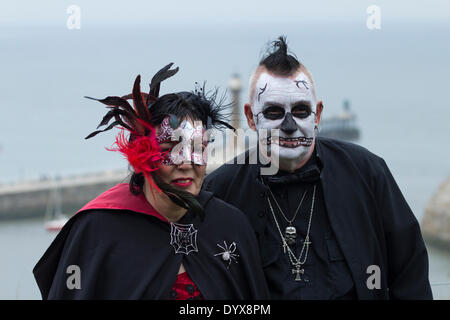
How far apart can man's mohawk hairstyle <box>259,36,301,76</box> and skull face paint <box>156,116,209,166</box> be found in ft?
2.71

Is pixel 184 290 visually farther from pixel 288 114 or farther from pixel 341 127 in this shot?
pixel 341 127

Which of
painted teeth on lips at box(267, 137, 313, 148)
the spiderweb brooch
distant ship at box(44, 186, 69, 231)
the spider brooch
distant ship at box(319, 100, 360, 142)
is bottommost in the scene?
distant ship at box(44, 186, 69, 231)

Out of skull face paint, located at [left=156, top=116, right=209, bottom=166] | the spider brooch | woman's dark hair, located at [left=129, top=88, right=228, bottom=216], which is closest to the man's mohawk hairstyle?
woman's dark hair, located at [left=129, top=88, right=228, bottom=216]

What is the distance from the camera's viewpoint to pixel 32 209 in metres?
43.5

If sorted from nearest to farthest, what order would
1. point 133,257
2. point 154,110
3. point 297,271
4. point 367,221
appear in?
point 133,257
point 154,110
point 297,271
point 367,221

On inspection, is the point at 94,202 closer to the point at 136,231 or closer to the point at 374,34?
the point at 136,231

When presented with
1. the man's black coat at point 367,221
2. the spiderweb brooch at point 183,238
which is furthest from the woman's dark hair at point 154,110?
the man's black coat at point 367,221

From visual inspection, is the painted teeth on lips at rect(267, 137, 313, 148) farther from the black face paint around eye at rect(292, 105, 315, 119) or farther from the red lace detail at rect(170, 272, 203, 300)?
the red lace detail at rect(170, 272, 203, 300)

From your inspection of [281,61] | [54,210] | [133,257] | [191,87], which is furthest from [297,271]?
[191,87]

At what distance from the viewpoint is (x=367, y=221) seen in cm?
491

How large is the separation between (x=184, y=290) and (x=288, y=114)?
129 centimetres

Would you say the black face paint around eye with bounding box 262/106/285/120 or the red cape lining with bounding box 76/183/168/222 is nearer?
the red cape lining with bounding box 76/183/168/222

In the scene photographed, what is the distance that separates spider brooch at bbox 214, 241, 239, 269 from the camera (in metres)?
4.44

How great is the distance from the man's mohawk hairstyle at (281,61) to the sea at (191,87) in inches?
6.7
